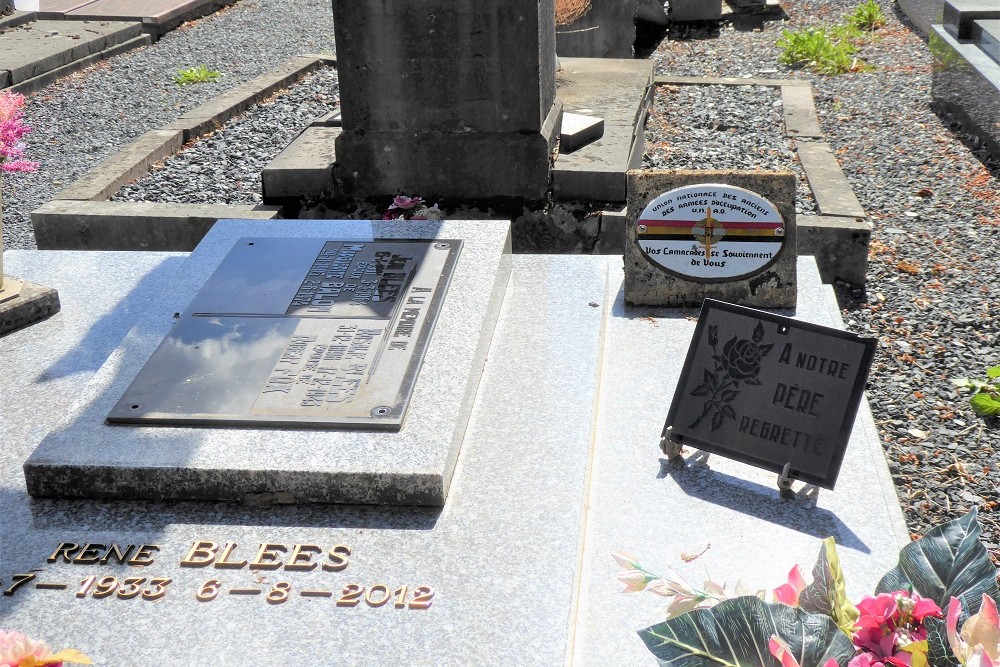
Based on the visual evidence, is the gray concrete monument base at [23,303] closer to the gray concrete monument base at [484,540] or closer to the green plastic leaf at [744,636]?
the gray concrete monument base at [484,540]

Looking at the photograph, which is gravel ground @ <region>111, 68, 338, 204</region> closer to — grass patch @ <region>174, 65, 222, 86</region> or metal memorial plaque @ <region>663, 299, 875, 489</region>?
grass patch @ <region>174, 65, 222, 86</region>

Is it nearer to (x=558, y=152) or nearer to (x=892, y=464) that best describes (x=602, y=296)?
(x=892, y=464)

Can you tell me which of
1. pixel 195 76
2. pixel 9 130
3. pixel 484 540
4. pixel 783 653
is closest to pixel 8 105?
pixel 9 130

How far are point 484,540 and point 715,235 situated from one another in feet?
4.99

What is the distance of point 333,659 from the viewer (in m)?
2.04

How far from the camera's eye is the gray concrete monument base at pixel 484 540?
210cm

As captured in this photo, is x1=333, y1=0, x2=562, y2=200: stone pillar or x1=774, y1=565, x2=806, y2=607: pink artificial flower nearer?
x1=774, y1=565, x2=806, y2=607: pink artificial flower

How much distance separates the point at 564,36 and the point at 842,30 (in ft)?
10.7

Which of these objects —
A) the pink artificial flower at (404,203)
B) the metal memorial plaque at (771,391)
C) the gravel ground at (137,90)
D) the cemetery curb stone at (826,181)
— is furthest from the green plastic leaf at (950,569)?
the gravel ground at (137,90)

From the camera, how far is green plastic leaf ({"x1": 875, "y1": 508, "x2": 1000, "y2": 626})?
1218 millimetres

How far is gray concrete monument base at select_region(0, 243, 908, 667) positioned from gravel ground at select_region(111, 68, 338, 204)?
257 centimetres

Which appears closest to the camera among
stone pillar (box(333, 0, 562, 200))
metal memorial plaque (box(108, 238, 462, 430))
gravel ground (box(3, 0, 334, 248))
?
metal memorial plaque (box(108, 238, 462, 430))

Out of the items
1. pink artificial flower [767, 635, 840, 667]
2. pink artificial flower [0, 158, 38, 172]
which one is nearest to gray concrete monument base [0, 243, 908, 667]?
pink artificial flower [0, 158, 38, 172]

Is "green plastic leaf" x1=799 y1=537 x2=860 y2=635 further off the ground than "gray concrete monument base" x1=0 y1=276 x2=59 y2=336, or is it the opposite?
"green plastic leaf" x1=799 y1=537 x2=860 y2=635
